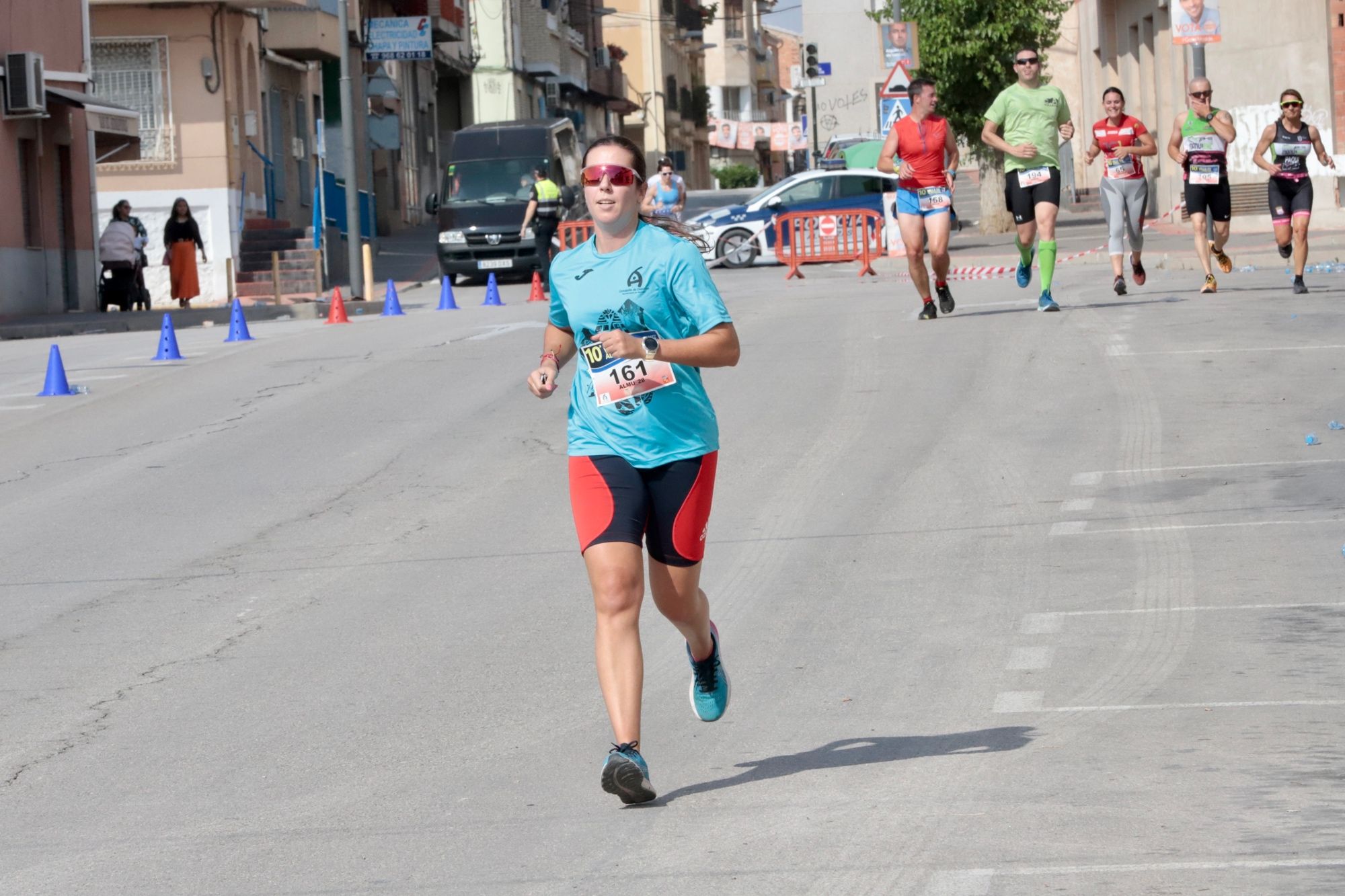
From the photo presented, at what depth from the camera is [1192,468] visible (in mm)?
10695

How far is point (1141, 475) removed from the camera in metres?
10.6

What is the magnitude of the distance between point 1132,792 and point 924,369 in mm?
9547

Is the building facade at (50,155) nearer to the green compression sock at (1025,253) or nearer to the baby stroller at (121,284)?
the baby stroller at (121,284)

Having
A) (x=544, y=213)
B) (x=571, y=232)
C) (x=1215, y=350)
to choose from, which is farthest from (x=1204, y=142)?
(x=571, y=232)

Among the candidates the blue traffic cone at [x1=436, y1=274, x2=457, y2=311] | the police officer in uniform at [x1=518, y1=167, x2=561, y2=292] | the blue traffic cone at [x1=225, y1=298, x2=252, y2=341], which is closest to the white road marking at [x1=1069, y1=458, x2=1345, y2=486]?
the blue traffic cone at [x1=225, y1=298, x2=252, y2=341]

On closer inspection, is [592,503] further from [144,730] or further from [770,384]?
[770,384]

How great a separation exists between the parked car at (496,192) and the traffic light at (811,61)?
562 inches

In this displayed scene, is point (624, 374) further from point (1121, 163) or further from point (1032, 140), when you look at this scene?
point (1121, 163)

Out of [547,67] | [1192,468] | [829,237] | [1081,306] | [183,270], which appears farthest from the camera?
[547,67]

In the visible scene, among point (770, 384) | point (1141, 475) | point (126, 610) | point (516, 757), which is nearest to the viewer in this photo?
point (516, 757)

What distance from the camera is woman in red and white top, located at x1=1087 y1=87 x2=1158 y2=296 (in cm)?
1769

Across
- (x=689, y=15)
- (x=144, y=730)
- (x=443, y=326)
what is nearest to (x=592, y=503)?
(x=144, y=730)

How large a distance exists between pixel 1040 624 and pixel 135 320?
22.8 meters

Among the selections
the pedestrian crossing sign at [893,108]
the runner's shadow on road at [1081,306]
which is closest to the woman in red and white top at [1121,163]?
the runner's shadow on road at [1081,306]
